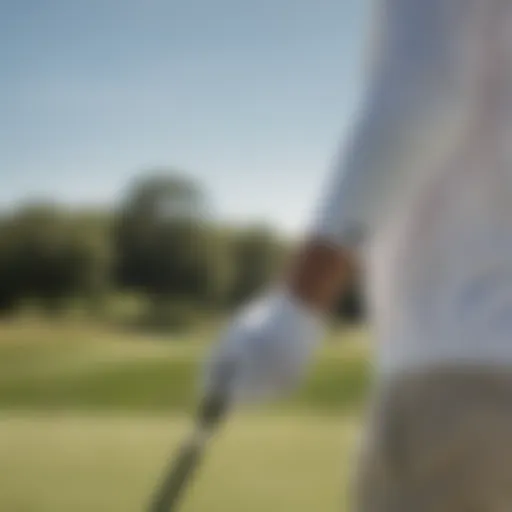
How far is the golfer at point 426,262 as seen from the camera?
681 mm

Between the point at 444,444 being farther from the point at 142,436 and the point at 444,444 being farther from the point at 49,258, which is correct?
the point at 49,258

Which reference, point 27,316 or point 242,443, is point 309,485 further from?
point 27,316

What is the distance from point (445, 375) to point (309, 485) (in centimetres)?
167

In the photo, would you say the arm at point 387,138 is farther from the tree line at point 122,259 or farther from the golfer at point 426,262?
the tree line at point 122,259

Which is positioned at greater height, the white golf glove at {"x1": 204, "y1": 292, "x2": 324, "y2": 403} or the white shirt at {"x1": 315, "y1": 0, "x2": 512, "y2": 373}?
the white shirt at {"x1": 315, "y1": 0, "x2": 512, "y2": 373}

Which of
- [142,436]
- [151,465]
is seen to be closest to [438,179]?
[151,465]

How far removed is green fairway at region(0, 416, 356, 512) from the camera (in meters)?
2.24

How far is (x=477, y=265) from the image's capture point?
2.31 feet

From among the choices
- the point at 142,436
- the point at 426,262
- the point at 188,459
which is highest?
the point at 426,262

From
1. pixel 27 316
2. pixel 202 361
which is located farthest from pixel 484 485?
pixel 27 316

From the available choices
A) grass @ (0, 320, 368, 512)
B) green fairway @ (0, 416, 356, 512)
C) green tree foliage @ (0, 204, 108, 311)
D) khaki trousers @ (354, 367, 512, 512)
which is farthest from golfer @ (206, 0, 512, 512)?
green tree foliage @ (0, 204, 108, 311)

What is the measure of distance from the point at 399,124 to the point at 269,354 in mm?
137

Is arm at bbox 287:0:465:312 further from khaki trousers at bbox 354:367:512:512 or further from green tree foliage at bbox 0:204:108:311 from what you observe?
green tree foliage at bbox 0:204:108:311

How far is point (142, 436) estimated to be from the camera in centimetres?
283
